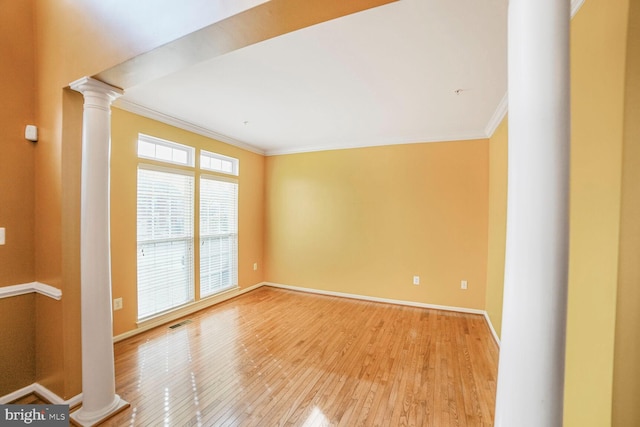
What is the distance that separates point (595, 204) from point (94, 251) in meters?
2.73

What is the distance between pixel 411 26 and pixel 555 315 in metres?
1.67

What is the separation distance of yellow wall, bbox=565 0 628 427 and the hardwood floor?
90cm

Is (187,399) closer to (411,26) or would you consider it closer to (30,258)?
(30,258)

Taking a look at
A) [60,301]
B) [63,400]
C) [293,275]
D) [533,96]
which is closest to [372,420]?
[533,96]

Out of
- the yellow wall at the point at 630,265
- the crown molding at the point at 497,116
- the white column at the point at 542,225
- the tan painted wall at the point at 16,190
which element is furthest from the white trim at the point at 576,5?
the tan painted wall at the point at 16,190

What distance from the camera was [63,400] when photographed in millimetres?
1742

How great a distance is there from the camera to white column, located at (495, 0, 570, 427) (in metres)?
0.61

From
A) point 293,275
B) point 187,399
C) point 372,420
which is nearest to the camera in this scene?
point 372,420

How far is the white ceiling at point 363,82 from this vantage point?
1540 millimetres

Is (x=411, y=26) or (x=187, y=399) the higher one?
(x=411, y=26)

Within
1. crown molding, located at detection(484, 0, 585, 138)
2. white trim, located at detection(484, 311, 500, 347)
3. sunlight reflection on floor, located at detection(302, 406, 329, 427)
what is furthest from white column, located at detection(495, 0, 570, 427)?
white trim, located at detection(484, 311, 500, 347)

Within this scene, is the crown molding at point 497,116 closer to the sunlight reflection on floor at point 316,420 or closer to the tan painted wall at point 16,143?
the sunlight reflection on floor at point 316,420

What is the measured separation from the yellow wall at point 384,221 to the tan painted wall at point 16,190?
10.4 feet

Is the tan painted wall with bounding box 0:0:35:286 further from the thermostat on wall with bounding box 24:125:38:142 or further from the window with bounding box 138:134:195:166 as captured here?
the window with bounding box 138:134:195:166
